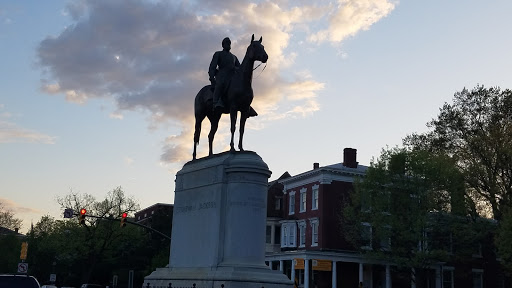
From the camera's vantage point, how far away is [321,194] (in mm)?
61875

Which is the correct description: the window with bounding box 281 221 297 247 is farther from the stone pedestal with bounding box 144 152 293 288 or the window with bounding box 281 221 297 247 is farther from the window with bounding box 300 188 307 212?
the stone pedestal with bounding box 144 152 293 288

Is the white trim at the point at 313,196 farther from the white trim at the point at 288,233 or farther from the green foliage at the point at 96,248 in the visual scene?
the green foliage at the point at 96,248

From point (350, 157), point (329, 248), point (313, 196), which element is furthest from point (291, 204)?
point (329, 248)

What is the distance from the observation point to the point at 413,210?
5169cm

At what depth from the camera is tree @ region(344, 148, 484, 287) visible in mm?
50938

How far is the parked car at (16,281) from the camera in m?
17.8

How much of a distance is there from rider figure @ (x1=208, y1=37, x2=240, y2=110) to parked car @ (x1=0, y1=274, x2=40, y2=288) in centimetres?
771

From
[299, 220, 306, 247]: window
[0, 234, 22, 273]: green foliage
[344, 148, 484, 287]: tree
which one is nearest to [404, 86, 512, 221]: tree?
[344, 148, 484, 287]: tree

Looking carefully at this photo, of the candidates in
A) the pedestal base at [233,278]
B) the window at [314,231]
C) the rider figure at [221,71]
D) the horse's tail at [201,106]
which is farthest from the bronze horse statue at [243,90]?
the window at [314,231]

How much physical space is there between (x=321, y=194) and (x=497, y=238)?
1869 centimetres

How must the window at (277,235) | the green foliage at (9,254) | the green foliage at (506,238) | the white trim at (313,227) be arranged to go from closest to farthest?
1. the green foliage at (506,238)
2. the white trim at (313,227)
3. the window at (277,235)
4. the green foliage at (9,254)

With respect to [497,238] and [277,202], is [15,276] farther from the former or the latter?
[277,202]

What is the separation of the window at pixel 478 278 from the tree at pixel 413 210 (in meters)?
13.2

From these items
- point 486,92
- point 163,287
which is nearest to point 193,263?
point 163,287
